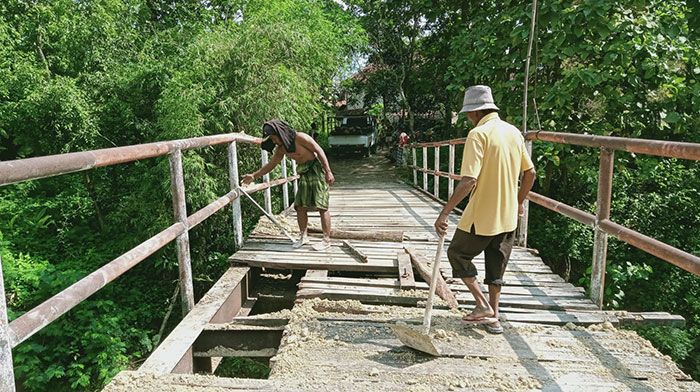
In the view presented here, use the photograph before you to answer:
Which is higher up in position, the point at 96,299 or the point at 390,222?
the point at 390,222

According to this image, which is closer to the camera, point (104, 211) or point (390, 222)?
point (390, 222)

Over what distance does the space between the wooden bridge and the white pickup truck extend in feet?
63.7

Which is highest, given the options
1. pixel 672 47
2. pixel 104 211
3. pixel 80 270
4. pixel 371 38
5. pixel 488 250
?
pixel 371 38

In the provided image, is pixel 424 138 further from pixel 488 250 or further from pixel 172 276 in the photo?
pixel 488 250

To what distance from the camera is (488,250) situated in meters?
3.07

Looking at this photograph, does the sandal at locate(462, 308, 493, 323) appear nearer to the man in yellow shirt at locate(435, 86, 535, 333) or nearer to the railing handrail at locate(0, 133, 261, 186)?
the man in yellow shirt at locate(435, 86, 535, 333)

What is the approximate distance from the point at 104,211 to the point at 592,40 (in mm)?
9967

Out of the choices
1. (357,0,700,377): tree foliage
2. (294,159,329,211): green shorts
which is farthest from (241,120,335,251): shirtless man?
(357,0,700,377): tree foliage

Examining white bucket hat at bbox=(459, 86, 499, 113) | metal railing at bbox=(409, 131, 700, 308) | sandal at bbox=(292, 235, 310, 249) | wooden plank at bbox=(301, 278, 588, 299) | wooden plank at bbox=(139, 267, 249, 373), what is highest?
white bucket hat at bbox=(459, 86, 499, 113)

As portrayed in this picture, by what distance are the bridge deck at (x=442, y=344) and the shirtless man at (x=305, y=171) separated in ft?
2.30

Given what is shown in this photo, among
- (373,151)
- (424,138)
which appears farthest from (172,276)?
(373,151)

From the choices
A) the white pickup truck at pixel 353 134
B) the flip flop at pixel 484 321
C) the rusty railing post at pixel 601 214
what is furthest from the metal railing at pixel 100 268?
the white pickup truck at pixel 353 134

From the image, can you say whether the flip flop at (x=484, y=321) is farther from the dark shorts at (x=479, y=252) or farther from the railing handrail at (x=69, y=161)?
the railing handrail at (x=69, y=161)

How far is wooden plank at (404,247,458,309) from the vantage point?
342 cm
